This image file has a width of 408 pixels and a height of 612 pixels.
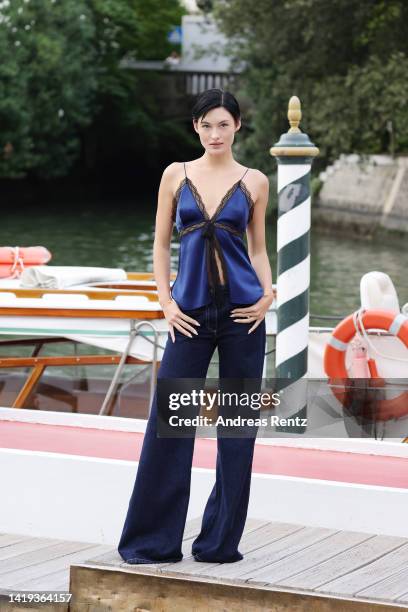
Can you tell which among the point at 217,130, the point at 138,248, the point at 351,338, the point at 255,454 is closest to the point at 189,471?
the point at 217,130

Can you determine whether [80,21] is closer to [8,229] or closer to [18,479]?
[8,229]

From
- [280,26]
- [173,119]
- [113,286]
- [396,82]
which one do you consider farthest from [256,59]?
[113,286]

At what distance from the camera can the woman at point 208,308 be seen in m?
3.89

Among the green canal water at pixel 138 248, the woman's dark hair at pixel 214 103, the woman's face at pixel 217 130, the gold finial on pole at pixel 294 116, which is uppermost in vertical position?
the woman's dark hair at pixel 214 103

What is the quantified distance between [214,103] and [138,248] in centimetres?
2228

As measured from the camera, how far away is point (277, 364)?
5938 millimetres

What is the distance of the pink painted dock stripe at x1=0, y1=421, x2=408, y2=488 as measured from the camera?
5.24 meters

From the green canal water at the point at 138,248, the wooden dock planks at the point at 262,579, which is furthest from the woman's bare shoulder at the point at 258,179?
the green canal water at the point at 138,248

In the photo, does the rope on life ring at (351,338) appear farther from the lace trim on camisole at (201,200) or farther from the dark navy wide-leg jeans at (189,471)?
the lace trim on camisole at (201,200)

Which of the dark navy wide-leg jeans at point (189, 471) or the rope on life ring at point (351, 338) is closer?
the dark navy wide-leg jeans at point (189, 471)

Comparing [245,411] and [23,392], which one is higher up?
[245,411]

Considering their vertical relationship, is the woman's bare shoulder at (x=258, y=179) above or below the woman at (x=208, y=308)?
above

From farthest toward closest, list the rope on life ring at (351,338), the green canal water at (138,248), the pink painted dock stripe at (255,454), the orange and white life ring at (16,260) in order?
the green canal water at (138,248) → the orange and white life ring at (16,260) → the rope on life ring at (351,338) → the pink painted dock stripe at (255,454)

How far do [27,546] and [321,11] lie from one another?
24.9 metres
